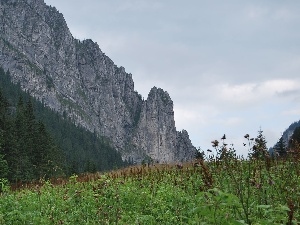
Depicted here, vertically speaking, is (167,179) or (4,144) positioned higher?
(4,144)

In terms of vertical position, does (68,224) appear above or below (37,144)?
below

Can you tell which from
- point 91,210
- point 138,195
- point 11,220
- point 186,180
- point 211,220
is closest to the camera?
point 211,220

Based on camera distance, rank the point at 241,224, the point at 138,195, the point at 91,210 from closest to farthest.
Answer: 1. the point at 241,224
2. the point at 91,210
3. the point at 138,195

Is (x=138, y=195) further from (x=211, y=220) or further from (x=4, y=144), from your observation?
(x=4, y=144)

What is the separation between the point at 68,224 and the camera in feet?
25.7

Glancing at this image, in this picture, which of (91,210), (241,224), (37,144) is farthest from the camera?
(37,144)

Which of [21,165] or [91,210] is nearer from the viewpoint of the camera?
[91,210]

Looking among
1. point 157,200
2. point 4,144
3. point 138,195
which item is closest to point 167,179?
point 138,195

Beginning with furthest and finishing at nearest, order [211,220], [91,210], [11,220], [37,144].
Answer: [37,144] < [91,210] < [11,220] < [211,220]

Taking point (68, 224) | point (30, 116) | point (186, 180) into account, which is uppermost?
point (30, 116)

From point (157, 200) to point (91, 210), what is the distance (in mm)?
1632

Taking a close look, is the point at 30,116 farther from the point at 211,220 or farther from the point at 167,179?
the point at 211,220

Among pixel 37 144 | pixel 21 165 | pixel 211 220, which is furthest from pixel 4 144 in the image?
pixel 211 220

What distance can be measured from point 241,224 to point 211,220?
50 centimetres
